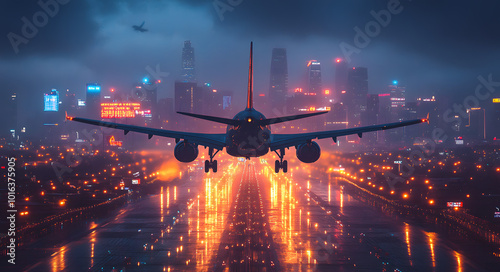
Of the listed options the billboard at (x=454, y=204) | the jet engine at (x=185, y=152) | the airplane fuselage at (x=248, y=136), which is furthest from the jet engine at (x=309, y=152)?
the billboard at (x=454, y=204)

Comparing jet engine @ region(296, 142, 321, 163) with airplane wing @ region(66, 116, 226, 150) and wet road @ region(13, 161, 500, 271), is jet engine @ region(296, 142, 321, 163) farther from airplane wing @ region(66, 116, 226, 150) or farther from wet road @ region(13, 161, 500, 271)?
wet road @ region(13, 161, 500, 271)

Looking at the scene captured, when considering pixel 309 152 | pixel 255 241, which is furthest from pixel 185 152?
pixel 255 241

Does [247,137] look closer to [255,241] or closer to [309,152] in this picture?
[309,152]

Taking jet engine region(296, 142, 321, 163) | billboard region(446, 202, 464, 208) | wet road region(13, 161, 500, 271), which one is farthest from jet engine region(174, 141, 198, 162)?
billboard region(446, 202, 464, 208)

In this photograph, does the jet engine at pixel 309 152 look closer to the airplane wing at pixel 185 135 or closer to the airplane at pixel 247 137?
the airplane at pixel 247 137

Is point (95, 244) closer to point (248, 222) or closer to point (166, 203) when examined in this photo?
point (248, 222)

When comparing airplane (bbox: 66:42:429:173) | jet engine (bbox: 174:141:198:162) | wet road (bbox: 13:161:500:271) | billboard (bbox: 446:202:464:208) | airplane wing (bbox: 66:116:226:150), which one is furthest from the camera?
billboard (bbox: 446:202:464:208)
